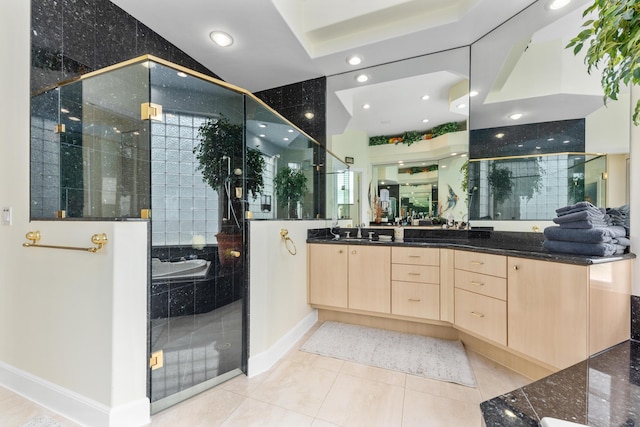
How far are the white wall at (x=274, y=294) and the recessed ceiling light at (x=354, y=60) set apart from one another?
1.69 meters

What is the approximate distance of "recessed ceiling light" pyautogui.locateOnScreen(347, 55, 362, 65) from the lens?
97.2 inches

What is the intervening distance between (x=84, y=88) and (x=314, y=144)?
1923mm

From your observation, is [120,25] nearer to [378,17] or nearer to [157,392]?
[378,17]

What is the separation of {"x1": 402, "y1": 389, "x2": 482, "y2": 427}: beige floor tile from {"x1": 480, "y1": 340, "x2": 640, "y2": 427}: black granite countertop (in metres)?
0.77

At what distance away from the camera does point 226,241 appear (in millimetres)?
1868

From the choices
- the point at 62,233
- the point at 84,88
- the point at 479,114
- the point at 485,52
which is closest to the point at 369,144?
the point at 479,114

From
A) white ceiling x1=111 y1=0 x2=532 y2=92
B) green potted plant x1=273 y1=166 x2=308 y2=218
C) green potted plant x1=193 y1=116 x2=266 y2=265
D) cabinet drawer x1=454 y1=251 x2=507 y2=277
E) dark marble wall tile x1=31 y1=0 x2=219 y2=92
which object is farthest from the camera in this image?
green potted plant x1=273 y1=166 x2=308 y2=218

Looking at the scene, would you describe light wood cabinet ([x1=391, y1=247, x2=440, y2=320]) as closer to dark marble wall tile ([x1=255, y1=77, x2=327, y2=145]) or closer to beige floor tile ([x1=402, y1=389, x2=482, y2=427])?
beige floor tile ([x1=402, y1=389, x2=482, y2=427])

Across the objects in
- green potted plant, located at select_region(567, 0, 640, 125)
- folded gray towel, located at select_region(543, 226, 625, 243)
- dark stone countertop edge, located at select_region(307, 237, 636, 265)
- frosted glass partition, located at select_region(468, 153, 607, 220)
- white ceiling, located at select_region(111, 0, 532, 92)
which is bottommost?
dark stone countertop edge, located at select_region(307, 237, 636, 265)

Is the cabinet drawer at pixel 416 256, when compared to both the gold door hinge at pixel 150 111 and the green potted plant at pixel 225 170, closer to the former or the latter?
the green potted plant at pixel 225 170

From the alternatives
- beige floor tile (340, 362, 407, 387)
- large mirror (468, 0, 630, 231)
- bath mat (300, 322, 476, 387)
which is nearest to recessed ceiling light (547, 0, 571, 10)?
large mirror (468, 0, 630, 231)

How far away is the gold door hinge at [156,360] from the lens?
140 centimetres

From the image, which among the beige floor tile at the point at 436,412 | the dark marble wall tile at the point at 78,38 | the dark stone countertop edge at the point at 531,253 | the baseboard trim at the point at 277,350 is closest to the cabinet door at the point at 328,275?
the dark stone countertop edge at the point at 531,253

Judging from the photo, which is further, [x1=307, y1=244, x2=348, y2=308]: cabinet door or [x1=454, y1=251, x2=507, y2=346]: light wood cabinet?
[x1=307, y1=244, x2=348, y2=308]: cabinet door
